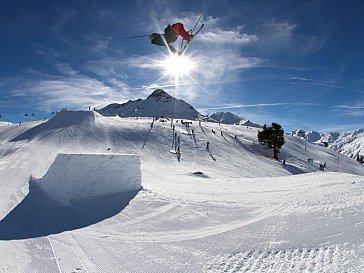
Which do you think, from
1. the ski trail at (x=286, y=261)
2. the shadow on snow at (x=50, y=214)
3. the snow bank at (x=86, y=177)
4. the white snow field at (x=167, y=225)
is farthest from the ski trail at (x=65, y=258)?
the snow bank at (x=86, y=177)

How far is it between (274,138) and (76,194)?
40028mm

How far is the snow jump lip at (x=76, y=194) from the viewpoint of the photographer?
807cm

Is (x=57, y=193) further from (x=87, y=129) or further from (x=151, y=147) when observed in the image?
(x=87, y=129)

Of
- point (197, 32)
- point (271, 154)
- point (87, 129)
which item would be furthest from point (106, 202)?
point (271, 154)

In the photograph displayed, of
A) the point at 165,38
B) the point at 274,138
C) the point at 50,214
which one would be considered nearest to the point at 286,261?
the point at 50,214

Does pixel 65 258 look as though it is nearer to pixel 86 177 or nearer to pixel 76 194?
pixel 76 194

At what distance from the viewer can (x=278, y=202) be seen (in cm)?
909

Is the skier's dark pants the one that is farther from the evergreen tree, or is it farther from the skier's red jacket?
the evergreen tree

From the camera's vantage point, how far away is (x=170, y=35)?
12258 millimetres

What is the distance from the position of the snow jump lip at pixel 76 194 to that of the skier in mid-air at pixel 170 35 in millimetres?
4794

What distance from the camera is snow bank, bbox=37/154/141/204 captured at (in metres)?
10.7

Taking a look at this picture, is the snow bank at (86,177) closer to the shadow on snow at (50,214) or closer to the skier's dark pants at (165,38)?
the shadow on snow at (50,214)

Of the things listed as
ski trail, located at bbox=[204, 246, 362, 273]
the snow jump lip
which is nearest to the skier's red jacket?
the snow jump lip

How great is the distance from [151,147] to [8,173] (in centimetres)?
2070
